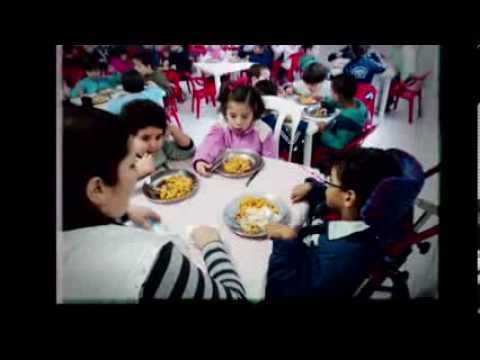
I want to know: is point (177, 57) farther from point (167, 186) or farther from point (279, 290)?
point (279, 290)

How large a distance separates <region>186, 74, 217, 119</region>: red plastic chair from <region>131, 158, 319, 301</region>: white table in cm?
26

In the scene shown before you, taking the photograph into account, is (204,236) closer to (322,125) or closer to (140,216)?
(140,216)

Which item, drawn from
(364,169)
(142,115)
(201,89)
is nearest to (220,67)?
(201,89)

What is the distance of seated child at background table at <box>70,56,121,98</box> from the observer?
207 cm

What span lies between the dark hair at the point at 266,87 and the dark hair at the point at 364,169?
373 mm

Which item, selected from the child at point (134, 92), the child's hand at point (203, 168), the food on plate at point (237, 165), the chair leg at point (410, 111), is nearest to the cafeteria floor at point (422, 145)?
the chair leg at point (410, 111)

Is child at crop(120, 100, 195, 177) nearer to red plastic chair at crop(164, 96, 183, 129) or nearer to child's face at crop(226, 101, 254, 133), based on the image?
red plastic chair at crop(164, 96, 183, 129)

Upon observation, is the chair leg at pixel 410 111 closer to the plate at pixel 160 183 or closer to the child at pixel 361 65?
the child at pixel 361 65

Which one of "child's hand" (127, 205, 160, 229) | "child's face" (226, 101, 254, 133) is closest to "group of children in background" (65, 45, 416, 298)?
"child's face" (226, 101, 254, 133)

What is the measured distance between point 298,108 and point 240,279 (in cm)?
71

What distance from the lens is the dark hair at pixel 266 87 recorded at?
7.07ft

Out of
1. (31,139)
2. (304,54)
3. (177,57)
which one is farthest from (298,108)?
(31,139)

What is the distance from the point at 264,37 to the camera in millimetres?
2107

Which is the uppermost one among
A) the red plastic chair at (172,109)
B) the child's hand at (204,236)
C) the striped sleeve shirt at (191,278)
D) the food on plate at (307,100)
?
the food on plate at (307,100)
